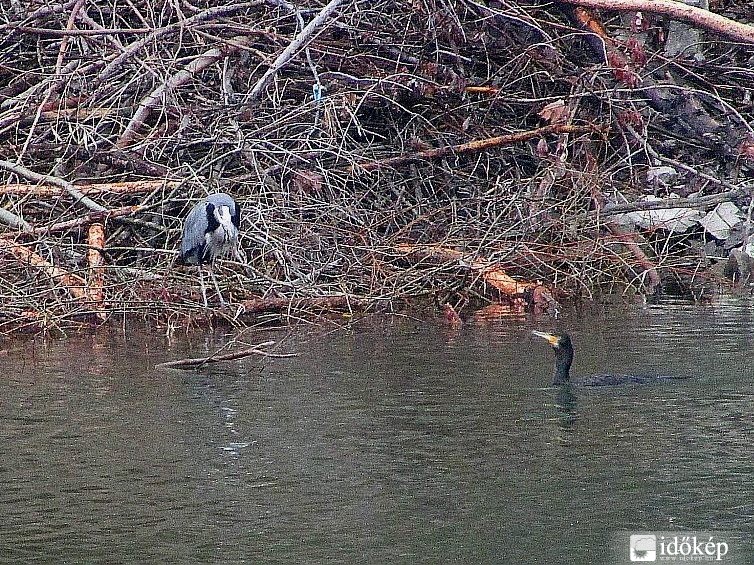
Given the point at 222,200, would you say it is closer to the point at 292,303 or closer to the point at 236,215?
the point at 236,215

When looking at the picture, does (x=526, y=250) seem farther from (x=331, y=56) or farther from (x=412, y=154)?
(x=331, y=56)

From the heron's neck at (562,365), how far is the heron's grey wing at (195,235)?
2.88m

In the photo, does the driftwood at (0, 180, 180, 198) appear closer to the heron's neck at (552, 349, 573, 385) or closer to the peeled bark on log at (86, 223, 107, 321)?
the peeled bark on log at (86, 223, 107, 321)

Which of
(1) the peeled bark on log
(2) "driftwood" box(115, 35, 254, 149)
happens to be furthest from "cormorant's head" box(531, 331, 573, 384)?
(2) "driftwood" box(115, 35, 254, 149)

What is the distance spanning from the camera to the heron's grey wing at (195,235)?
9.92m

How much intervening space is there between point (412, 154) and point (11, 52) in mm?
3455

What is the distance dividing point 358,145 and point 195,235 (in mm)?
2311

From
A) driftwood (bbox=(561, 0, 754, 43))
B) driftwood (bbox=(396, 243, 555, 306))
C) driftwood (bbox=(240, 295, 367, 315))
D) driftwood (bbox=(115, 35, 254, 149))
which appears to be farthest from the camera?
driftwood (bbox=(561, 0, 754, 43))

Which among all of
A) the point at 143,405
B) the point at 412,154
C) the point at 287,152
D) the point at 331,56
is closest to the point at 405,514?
the point at 143,405

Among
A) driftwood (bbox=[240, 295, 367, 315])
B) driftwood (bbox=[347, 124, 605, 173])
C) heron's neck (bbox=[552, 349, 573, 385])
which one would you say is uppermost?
driftwood (bbox=[347, 124, 605, 173])

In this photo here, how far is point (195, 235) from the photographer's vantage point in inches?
394

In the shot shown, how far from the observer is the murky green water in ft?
17.0

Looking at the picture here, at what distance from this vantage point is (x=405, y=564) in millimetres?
4883

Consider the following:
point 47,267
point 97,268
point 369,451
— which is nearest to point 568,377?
point 369,451
